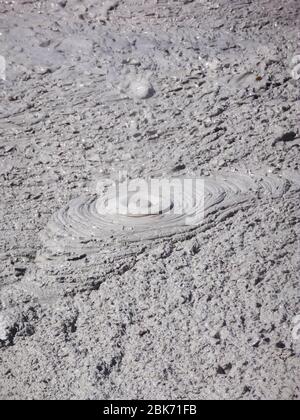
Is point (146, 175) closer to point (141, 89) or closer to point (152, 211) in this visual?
point (152, 211)

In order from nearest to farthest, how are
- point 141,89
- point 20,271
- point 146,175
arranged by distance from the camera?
1. point 20,271
2. point 146,175
3. point 141,89

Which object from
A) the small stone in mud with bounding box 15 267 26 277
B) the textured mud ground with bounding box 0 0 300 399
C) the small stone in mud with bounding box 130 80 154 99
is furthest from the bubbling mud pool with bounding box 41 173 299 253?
the small stone in mud with bounding box 130 80 154 99

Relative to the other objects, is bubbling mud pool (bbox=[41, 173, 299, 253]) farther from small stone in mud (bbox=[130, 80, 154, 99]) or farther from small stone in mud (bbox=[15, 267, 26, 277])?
small stone in mud (bbox=[130, 80, 154, 99])

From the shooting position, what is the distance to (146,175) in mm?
3832

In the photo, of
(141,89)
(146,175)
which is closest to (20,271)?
(146,175)

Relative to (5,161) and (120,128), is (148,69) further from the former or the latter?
(5,161)

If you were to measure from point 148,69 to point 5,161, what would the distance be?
4.40 feet

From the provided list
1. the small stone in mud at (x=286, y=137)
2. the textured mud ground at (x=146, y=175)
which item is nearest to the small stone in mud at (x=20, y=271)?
the textured mud ground at (x=146, y=175)

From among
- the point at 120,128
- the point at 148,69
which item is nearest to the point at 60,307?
the point at 120,128

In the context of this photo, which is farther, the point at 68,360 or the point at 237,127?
the point at 237,127

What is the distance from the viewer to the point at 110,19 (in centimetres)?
477

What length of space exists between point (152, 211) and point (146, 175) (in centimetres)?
40

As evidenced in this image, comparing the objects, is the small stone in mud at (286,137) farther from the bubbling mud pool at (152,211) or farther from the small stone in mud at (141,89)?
the small stone in mud at (141,89)

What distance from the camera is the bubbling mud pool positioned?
11.3 feet
